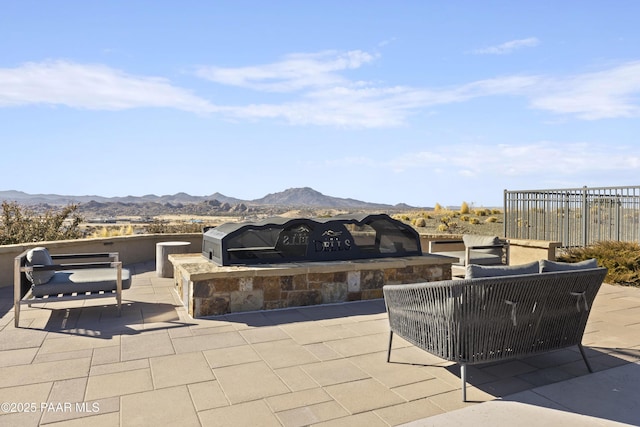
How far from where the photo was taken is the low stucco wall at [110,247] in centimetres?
759

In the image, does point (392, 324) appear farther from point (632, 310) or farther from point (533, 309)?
point (632, 310)

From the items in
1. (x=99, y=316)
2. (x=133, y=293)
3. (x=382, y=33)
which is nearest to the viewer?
(x=99, y=316)

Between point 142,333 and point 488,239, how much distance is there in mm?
6222

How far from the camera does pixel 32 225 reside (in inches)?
427

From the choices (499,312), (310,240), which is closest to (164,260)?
(310,240)

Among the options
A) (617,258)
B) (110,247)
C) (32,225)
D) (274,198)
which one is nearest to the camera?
(617,258)

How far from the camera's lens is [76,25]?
330 inches

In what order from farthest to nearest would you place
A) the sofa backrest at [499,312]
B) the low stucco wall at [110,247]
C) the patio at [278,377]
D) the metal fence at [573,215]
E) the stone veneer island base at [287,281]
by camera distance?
the metal fence at [573,215] < the low stucco wall at [110,247] < the stone veneer island base at [287,281] < the sofa backrest at [499,312] < the patio at [278,377]

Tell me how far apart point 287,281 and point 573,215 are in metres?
8.05

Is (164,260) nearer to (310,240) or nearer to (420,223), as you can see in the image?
(310,240)

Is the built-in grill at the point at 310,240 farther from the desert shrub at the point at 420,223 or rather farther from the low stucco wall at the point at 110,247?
the desert shrub at the point at 420,223

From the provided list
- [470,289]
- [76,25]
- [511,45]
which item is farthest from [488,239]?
[76,25]

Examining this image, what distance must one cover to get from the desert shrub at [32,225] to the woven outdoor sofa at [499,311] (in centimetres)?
974

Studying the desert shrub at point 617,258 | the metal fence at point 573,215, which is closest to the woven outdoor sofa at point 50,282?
the desert shrub at point 617,258
